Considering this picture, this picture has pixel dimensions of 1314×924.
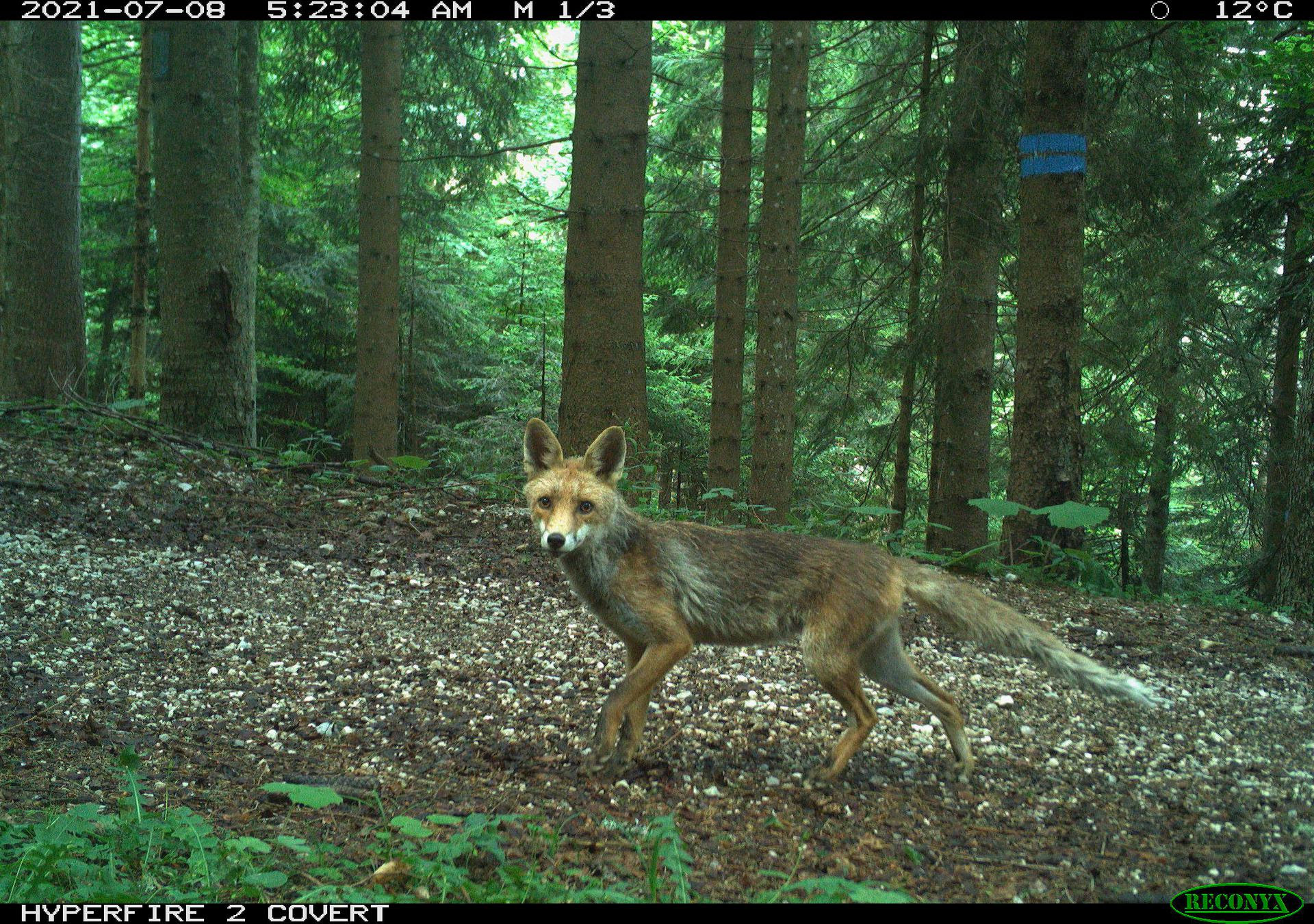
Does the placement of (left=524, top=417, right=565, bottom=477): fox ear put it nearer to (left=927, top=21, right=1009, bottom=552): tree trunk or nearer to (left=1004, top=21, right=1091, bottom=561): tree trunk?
(left=1004, top=21, right=1091, bottom=561): tree trunk

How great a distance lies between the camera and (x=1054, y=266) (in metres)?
7.73

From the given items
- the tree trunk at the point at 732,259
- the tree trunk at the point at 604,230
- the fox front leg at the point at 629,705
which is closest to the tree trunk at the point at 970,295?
the tree trunk at the point at 732,259

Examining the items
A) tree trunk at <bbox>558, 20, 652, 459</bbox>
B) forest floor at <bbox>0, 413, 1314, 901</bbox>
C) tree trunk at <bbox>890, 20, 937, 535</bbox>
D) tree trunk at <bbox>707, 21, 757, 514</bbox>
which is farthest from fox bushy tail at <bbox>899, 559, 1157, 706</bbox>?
tree trunk at <bbox>890, 20, 937, 535</bbox>

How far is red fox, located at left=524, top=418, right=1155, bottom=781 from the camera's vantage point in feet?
13.5

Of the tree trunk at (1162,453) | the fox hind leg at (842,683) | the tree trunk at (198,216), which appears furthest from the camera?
the tree trunk at (1162,453)

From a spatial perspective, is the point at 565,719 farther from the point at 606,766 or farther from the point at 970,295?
the point at 970,295

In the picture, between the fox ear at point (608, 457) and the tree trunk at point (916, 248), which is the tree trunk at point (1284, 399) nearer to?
the tree trunk at point (916, 248)

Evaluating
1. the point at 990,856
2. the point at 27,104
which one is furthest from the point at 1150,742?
the point at 27,104

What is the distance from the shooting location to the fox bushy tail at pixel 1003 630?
161 inches

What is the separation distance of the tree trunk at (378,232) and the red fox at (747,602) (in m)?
7.41

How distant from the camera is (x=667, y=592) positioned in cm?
435

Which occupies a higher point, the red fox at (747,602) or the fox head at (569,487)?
the fox head at (569,487)

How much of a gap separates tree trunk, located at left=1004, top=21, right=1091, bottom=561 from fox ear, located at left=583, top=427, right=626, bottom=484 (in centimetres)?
441

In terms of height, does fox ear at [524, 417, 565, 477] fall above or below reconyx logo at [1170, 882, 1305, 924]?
above
